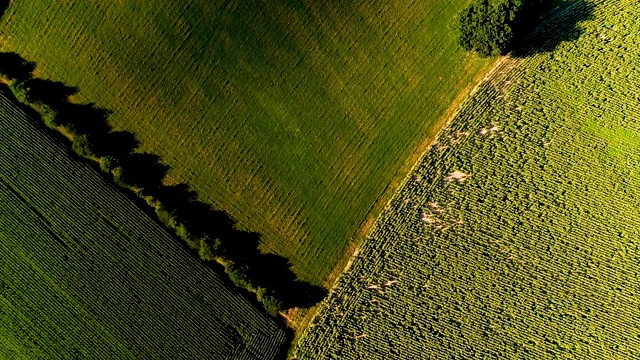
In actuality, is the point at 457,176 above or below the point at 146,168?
above

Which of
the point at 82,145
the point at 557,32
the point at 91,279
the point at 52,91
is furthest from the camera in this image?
the point at 557,32

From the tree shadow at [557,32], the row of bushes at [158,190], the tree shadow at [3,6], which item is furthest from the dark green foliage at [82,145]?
the tree shadow at [557,32]

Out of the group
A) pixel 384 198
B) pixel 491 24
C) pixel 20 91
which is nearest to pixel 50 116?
pixel 20 91

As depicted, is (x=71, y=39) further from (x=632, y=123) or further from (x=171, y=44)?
(x=632, y=123)

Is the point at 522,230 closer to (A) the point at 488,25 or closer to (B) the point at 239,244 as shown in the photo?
(A) the point at 488,25

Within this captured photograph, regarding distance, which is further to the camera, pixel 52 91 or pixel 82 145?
pixel 52 91

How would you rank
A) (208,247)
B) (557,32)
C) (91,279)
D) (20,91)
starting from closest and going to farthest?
(208,247) < (91,279) < (20,91) < (557,32)

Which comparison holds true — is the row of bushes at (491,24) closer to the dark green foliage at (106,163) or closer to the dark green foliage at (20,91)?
the dark green foliage at (106,163)

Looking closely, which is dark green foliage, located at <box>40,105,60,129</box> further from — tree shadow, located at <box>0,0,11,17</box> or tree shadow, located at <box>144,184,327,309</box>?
tree shadow, located at <box>0,0,11,17</box>
